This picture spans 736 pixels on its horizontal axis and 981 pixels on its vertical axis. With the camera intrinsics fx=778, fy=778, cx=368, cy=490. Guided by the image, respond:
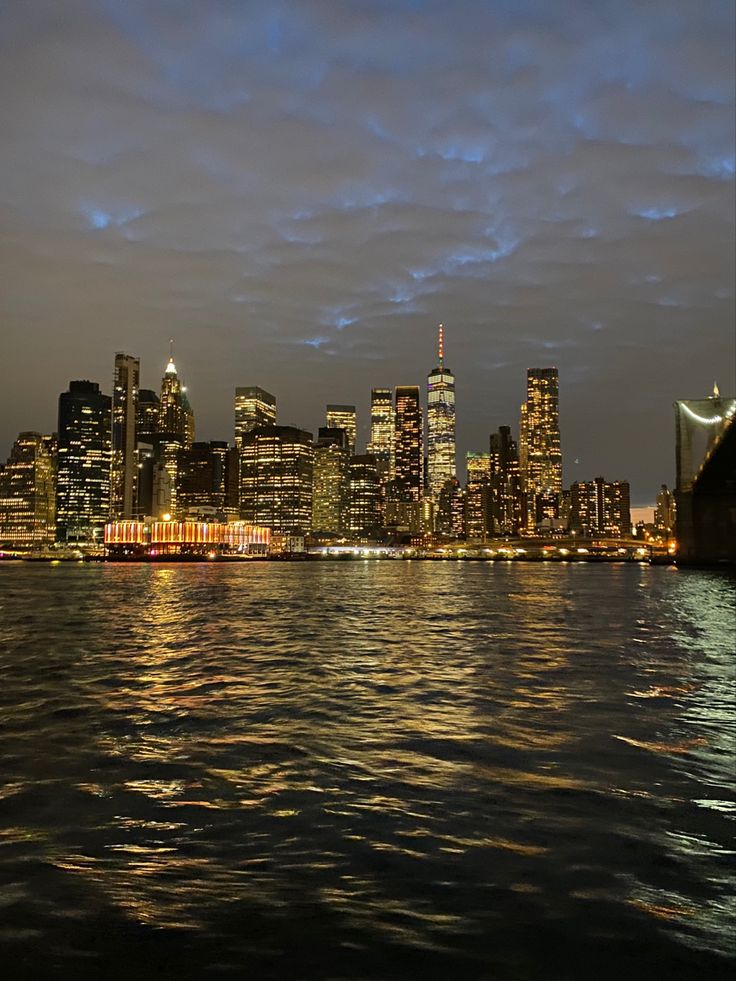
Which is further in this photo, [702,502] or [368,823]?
[702,502]

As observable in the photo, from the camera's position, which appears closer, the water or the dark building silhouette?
the water

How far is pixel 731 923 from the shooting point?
6113 millimetres

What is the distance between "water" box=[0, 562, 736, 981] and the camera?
5.77 meters

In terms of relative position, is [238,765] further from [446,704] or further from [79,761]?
[446,704]

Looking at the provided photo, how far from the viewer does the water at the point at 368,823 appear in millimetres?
5766

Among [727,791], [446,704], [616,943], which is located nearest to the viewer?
[616,943]

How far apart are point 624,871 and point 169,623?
33523mm

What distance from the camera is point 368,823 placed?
8.56 metres

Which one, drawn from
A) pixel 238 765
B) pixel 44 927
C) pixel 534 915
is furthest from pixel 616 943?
pixel 238 765

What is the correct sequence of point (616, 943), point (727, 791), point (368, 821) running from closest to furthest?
point (616, 943) < point (368, 821) < point (727, 791)

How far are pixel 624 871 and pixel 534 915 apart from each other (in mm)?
1363

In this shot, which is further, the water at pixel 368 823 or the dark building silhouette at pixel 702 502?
the dark building silhouette at pixel 702 502

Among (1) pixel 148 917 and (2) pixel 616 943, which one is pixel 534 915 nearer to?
(2) pixel 616 943

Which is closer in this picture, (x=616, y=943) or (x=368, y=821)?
(x=616, y=943)
